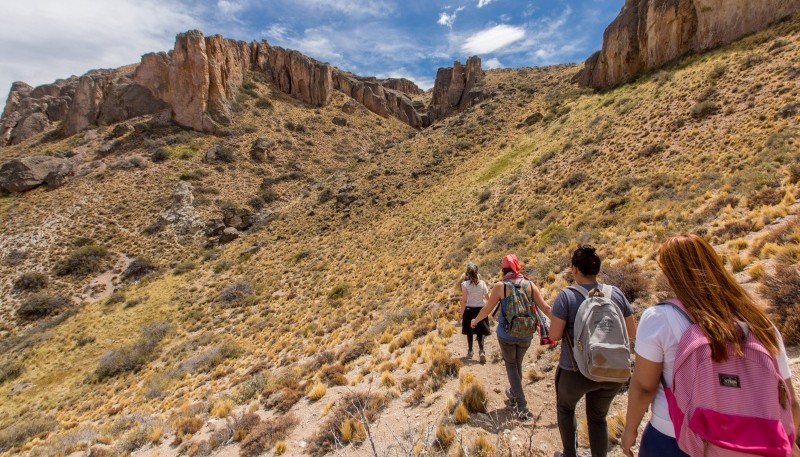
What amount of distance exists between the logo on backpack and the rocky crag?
50244mm

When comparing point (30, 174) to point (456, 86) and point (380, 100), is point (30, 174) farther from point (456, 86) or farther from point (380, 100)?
point (456, 86)

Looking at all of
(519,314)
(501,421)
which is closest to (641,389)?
(519,314)

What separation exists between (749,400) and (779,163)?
14403 mm

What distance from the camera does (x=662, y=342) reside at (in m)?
1.88

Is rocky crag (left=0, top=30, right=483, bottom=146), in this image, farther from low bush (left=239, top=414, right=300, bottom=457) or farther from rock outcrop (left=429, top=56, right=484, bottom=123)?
low bush (left=239, top=414, right=300, bottom=457)

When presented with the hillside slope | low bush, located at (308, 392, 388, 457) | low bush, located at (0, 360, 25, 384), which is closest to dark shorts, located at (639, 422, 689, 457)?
the hillside slope

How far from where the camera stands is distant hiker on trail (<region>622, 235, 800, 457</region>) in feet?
5.10

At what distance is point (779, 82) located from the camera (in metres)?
17.0

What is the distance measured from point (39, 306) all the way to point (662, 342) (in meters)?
37.5

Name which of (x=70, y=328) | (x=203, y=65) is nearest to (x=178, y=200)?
(x=70, y=328)

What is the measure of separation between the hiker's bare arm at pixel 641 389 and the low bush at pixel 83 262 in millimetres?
39455

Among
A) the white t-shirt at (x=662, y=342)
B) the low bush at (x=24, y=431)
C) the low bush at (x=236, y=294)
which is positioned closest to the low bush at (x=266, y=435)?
the white t-shirt at (x=662, y=342)

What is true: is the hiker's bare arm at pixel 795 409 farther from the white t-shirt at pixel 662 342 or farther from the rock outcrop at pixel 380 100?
the rock outcrop at pixel 380 100

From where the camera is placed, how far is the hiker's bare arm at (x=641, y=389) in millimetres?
1940
